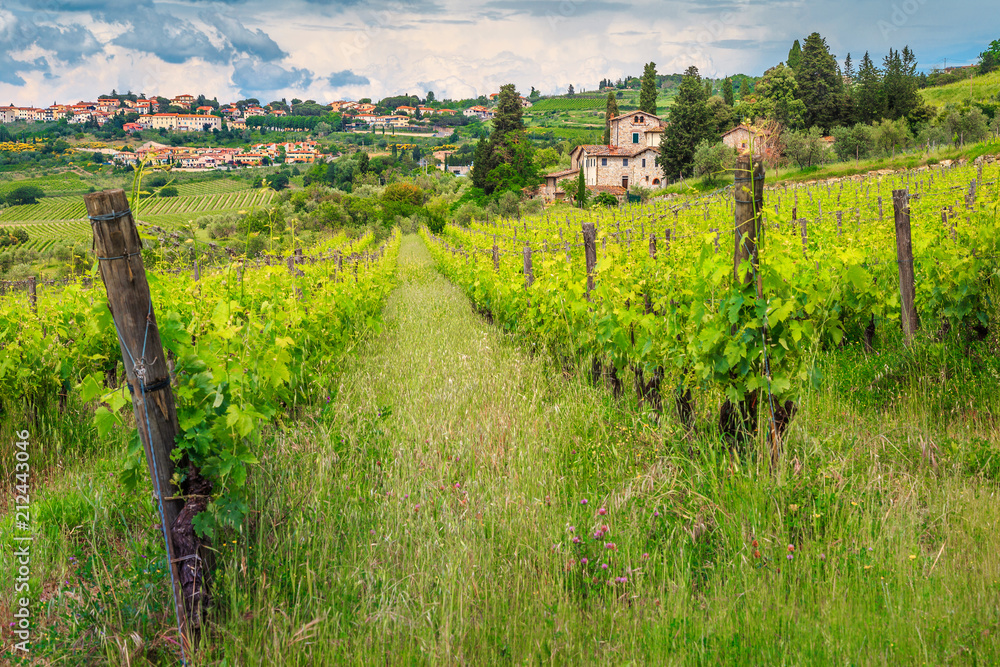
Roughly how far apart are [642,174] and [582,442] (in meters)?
60.0

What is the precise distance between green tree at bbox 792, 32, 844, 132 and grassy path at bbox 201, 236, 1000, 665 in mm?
62579

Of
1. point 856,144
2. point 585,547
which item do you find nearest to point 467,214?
point 856,144

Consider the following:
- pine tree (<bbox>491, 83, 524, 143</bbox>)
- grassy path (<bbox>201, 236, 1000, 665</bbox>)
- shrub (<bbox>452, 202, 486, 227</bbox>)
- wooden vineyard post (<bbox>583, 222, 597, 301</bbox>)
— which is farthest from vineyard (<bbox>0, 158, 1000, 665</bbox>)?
pine tree (<bbox>491, 83, 524, 143</bbox>)

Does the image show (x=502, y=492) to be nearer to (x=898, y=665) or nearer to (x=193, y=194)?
(x=898, y=665)

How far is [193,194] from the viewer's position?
71.3 metres

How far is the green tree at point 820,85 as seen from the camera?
5544cm

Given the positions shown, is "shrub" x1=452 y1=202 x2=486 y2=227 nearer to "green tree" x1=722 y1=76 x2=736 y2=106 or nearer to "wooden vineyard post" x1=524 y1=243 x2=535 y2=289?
"green tree" x1=722 y1=76 x2=736 y2=106

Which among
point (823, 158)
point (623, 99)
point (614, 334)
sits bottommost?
point (614, 334)

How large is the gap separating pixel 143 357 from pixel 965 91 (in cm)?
8619

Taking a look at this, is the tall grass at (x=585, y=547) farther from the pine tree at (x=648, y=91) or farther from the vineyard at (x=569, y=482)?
the pine tree at (x=648, y=91)

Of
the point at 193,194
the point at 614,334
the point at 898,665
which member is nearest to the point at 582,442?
the point at 614,334

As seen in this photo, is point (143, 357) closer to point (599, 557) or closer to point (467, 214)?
point (599, 557)

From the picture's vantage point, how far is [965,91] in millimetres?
64125

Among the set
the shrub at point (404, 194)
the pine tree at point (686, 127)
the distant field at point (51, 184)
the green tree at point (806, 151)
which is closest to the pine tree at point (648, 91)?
the pine tree at point (686, 127)
